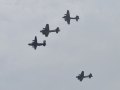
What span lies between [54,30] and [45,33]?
4789 millimetres

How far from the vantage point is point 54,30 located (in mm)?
195000

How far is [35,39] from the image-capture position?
7554 inches

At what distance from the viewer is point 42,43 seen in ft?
630

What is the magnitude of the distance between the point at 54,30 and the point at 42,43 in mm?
7214

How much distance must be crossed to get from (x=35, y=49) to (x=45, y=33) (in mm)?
7084

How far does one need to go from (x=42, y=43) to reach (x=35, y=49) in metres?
3.48

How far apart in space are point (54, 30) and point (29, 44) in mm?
10803

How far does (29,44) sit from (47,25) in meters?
10.1

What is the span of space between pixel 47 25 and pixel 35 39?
270 inches

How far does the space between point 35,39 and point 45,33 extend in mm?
4333

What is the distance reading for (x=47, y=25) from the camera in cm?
19150

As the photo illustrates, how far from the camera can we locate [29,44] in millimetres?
194125
